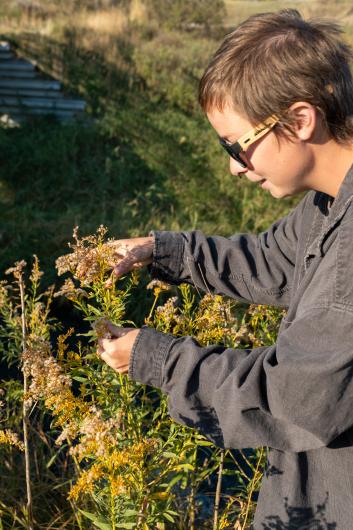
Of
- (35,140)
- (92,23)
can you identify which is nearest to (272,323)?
(35,140)

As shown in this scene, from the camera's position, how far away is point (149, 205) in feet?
23.8

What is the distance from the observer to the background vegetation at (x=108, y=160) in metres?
3.47

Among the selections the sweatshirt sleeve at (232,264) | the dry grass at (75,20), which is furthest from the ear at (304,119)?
the dry grass at (75,20)

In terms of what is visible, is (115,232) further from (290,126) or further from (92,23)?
(92,23)

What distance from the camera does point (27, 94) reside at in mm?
9891

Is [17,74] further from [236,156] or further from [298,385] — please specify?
[298,385]

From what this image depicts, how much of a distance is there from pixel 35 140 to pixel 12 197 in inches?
58.3

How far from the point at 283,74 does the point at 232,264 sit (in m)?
0.73

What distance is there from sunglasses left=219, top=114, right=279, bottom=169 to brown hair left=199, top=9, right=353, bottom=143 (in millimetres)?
13

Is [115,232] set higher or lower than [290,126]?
lower

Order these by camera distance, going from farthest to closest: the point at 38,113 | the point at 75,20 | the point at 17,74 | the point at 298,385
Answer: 1. the point at 75,20
2. the point at 17,74
3. the point at 38,113
4. the point at 298,385

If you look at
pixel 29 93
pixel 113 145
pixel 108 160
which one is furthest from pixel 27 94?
pixel 108 160

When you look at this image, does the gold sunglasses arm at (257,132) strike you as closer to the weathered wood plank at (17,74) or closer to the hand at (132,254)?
the hand at (132,254)

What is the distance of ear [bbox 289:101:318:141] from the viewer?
4.58 ft
